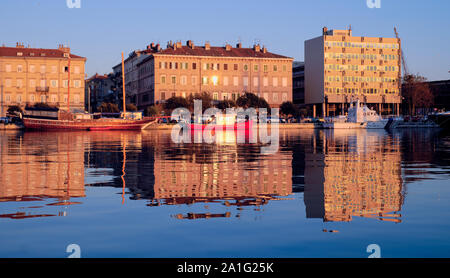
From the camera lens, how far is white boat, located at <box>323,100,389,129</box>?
100 metres

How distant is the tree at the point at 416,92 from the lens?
133 meters

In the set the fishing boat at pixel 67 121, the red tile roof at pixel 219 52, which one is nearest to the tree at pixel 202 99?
the red tile roof at pixel 219 52

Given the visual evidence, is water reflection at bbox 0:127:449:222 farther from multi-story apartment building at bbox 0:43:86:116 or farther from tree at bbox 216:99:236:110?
multi-story apartment building at bbox 0:43:86:116

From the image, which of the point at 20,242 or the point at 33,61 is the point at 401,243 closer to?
the point at 20,242

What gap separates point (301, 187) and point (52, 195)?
555 centimetres

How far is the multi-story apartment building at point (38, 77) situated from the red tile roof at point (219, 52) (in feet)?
59.6

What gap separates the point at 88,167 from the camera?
19.9 meters

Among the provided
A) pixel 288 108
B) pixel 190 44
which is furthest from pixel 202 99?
pixel 288 108

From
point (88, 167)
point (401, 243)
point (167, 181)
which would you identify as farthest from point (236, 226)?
point (88, 167)

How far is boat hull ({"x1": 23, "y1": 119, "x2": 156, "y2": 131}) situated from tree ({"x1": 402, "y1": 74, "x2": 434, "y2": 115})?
71389mm

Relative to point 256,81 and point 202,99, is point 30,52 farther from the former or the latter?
point 256,81

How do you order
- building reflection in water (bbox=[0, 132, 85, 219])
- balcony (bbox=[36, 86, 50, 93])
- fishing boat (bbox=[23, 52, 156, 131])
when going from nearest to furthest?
building reflection in water (bbox=[0, 132, 85, 219])
fishing boat (bbox=[23, 52, 156, 131])
balcony (bbox=[36, 86, 50, 93])

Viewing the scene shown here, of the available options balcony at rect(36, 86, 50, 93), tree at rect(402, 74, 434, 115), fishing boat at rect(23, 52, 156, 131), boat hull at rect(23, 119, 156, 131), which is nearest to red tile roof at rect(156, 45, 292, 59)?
balcony at rect(36, 86, 50, 93)
